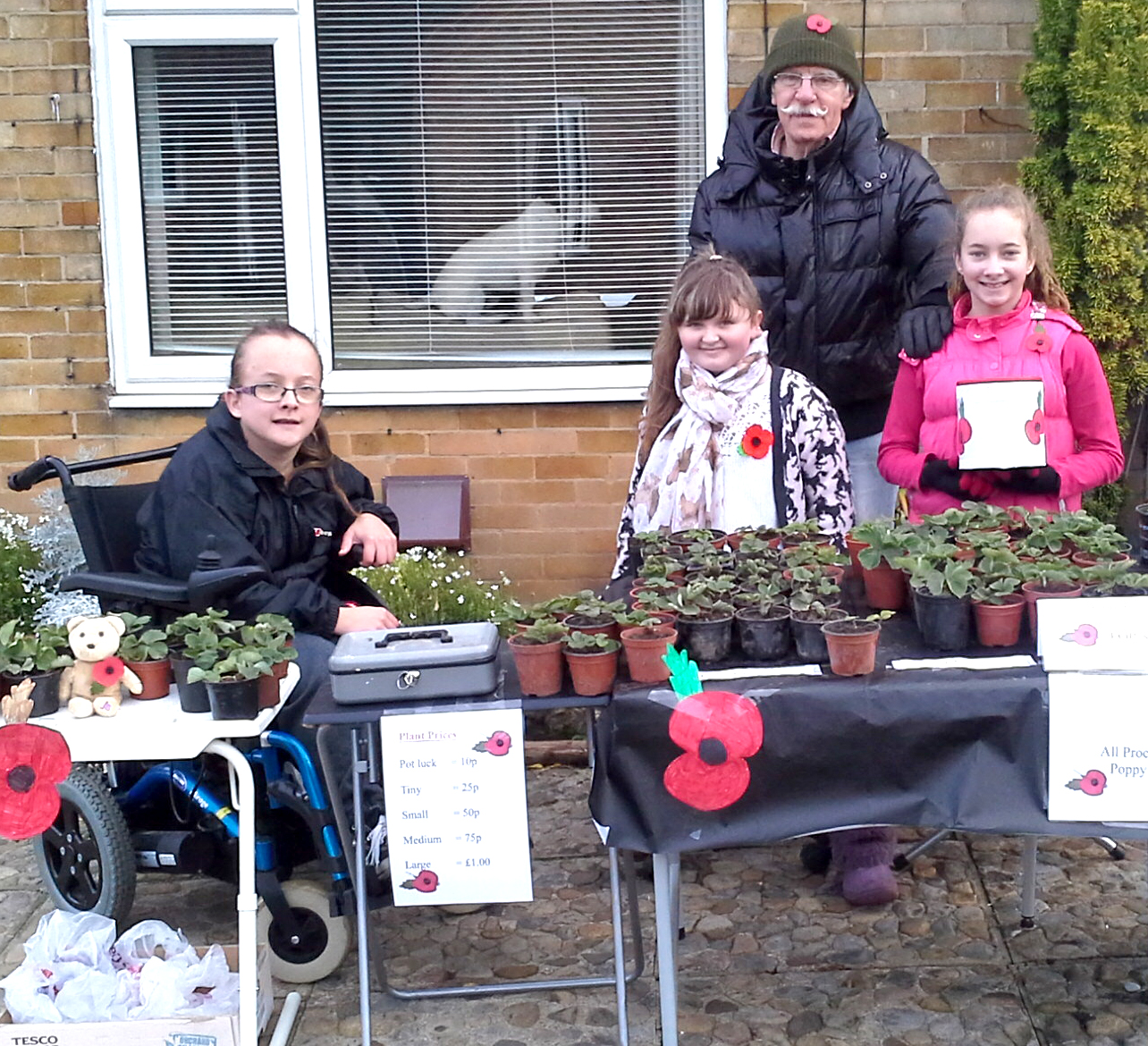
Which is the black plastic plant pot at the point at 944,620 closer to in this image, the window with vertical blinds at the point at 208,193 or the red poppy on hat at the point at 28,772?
the red poppy on hat at the point at 28,772

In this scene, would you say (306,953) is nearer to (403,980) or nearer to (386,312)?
(403,980)

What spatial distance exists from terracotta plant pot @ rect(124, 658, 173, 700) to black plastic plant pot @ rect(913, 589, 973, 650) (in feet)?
5.00

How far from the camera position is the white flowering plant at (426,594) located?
4691 mm

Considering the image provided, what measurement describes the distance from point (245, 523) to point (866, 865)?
1840 mm

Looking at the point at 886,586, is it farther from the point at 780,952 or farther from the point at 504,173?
the point at 504,173

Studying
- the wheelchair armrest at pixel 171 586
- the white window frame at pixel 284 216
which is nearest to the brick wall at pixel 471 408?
the white window frame at pixel 284 216

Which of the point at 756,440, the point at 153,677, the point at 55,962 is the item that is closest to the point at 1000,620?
the point at 756,440

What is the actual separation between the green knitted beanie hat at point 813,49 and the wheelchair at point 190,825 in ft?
6.54

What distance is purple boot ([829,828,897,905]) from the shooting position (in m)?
3.53

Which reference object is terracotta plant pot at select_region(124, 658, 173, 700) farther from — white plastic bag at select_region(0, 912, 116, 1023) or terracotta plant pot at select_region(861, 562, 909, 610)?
terracotta plant pot at select_region(861, 562, 909, 610)

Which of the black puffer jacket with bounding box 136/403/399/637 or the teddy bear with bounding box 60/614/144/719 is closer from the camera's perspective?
the teddy bear with bounding box 60/614/144/719

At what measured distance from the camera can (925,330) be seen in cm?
352

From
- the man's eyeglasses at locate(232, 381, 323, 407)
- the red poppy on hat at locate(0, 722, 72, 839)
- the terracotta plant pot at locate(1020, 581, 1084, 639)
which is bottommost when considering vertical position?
the red poppy on hat at locate(0, 722, 72, 839)

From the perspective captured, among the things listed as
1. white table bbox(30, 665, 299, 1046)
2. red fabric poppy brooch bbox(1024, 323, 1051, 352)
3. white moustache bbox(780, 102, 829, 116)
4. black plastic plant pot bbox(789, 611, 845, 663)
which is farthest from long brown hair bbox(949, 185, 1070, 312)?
white table bbox(30, 665, 299, 1046)
